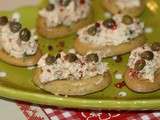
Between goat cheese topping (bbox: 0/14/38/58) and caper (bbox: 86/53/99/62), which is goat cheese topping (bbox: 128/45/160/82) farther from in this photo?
goat cheese topping (bbox: 0/14/38/58)

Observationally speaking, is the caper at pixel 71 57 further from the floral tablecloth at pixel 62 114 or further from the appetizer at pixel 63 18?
the appetizer at pixel 63 18


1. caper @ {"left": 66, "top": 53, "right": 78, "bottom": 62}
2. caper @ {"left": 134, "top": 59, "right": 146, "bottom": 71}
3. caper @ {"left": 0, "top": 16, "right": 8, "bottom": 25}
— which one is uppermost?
caper @ {"left": 0, "top": 16, "right": 8, "bottom": 25}

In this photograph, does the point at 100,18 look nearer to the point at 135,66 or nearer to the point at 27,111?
the point at 135,66

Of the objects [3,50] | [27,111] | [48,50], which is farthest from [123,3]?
[27,111]

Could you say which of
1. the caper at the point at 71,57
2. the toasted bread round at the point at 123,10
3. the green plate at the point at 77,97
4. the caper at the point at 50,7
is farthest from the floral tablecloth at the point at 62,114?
the toasted bread round at the point at 123,10

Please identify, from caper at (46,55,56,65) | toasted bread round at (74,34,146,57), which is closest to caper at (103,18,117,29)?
toasted bread round at (74,34,146,57)
